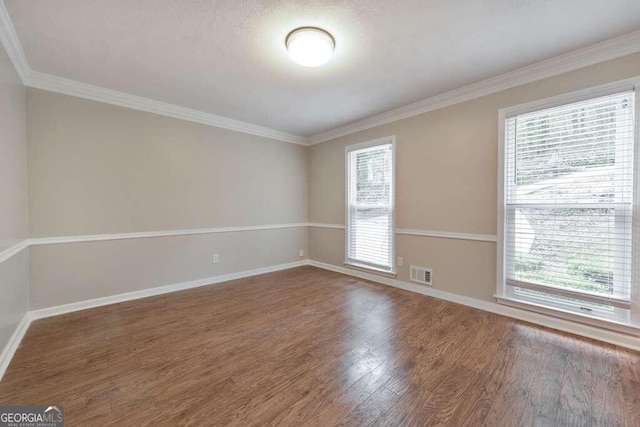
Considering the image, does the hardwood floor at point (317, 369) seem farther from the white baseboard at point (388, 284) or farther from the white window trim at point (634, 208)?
the white window trim at point (634, 208)

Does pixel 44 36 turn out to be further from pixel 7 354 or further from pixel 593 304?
pixel 593 304

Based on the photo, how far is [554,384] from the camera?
175 centimetres

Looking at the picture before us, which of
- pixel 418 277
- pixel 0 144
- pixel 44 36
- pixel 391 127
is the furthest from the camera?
pixel 391 127

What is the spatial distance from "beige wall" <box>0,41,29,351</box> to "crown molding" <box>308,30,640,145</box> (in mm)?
3864

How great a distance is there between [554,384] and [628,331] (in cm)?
108

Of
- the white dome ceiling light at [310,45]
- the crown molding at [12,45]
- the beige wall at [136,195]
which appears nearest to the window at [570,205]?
the white dome ceiling light at [310,45]

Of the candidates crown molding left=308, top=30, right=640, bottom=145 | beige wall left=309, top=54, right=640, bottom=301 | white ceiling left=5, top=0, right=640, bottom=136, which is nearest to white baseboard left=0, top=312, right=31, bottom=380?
white ceiling left=5, top=0, right=640, bottom=136

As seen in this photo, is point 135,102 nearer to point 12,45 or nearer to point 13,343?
point 12,45

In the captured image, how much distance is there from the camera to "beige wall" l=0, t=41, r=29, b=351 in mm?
1930

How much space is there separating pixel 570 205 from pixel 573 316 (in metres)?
1.03

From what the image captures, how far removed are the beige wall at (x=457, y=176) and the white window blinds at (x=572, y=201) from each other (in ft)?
0.58

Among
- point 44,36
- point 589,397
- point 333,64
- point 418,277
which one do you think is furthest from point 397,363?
point 44,36

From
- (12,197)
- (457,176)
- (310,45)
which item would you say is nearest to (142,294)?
(12,197)

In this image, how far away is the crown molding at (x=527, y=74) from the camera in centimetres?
216
